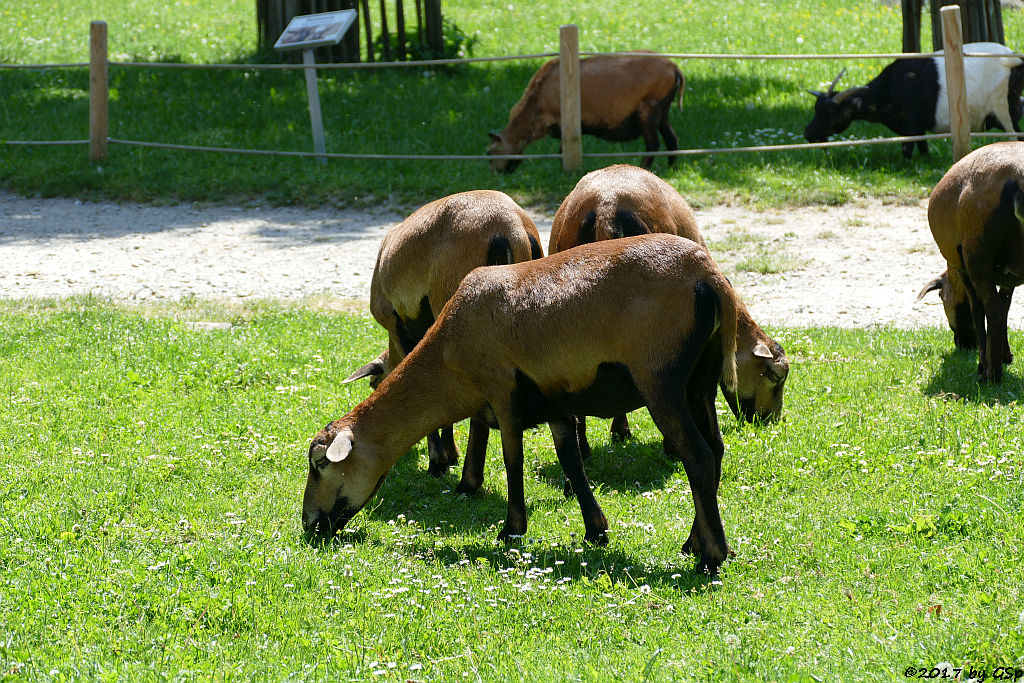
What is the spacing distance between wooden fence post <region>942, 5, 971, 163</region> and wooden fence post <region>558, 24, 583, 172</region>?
4.59m

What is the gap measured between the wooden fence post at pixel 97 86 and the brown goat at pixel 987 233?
11517 mm

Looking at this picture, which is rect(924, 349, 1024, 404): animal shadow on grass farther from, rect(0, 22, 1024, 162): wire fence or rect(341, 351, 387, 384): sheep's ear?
rect(0, 22, 1024, 162): wire fence

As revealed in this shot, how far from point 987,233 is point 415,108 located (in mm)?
11355

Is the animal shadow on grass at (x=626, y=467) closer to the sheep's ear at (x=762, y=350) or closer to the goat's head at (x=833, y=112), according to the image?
the sheep's ear at (x=762, y=350)

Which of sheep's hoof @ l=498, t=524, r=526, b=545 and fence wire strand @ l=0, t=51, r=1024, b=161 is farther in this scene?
fence wire strand @ l=0, t=51, r=1024, b=161

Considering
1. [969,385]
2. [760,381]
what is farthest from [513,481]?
[969,385]

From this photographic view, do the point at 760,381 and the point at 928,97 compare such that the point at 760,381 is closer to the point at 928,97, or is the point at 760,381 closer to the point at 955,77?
the point at 955,77

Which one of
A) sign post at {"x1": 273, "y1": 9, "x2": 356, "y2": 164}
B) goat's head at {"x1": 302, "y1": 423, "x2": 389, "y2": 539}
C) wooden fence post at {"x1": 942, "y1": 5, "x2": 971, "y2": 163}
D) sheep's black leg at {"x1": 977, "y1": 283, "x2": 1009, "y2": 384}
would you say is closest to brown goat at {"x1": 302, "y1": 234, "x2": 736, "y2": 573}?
goat's head at {"x1": 302, "y1": 423, "x2": 389, "y2": 539}

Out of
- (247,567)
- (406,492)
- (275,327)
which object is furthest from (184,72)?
(247,567)

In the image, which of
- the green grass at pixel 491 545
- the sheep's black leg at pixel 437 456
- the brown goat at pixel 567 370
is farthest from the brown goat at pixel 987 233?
the sheep's black leg at pixel 437 456

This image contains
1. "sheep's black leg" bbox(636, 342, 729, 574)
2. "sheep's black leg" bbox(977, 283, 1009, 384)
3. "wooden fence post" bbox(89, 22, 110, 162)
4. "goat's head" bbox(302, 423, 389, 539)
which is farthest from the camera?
"wooden fence post" bbox(89, 22, 110, 162)

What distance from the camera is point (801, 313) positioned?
10414 mm

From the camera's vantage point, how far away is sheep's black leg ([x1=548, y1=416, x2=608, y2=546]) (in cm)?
575

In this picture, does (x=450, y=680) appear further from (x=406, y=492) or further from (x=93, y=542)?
(x=406, y=492)
